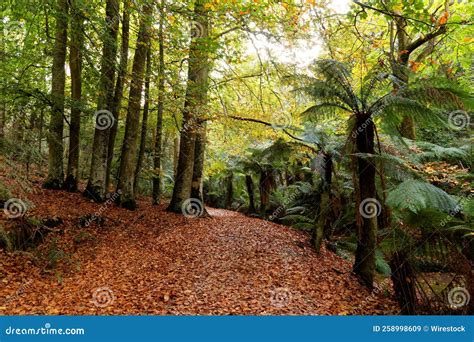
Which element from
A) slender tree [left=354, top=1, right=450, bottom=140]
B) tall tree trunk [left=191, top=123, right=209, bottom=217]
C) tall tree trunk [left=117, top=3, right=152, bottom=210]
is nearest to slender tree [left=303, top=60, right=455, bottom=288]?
slender tree [left=354, top=1, right=450, bottom=140]

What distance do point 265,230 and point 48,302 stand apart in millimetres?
5292

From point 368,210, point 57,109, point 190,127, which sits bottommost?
point 368,210

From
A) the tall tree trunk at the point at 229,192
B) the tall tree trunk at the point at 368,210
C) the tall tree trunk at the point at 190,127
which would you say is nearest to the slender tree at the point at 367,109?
the tall tree trunk at the point at 368,210

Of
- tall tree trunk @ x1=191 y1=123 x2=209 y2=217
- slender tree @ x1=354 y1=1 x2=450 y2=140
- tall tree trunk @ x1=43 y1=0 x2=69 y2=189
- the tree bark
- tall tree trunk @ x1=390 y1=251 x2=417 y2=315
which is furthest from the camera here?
tall tree trunk @ x1=191 y1=123 x2=209 y2=217

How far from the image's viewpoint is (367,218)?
509 cm

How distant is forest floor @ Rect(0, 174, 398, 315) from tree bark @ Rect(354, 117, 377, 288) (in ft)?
1.00

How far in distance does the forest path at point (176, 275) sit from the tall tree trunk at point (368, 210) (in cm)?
34

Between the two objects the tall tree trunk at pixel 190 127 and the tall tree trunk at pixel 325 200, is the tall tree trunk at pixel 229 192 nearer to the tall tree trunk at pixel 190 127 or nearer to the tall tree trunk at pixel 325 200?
the tall tree trunk at pixel 190 127

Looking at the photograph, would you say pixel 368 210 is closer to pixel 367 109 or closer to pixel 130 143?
pixel 367 109

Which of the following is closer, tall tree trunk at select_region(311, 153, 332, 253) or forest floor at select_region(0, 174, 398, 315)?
forest floor at select_region(0, 174, 398, 315)

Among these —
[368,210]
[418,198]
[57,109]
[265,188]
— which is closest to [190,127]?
[57,109]

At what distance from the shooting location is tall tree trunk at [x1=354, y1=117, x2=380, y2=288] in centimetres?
490

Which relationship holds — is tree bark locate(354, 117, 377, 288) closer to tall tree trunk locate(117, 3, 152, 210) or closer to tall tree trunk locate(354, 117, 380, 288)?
tall tree trunk locate(354, 117, 380, 288)

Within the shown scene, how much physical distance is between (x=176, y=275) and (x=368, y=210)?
325 centimetres
